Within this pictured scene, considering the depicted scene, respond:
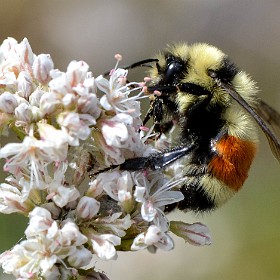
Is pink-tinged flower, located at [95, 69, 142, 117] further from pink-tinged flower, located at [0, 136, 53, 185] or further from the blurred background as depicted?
the blurred background

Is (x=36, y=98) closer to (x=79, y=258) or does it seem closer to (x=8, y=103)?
(x=8, y=103)

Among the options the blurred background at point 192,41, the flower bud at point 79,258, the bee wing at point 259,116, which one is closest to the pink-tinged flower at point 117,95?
the bee wing at point 259,116

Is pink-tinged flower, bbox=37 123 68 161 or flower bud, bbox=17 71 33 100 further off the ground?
flower bud, bbox=17 71 33 100

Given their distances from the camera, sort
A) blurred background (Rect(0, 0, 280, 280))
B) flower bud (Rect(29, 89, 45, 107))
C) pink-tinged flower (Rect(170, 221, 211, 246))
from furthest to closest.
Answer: blurred background (Rect(0, 0, 280, 280))
pink-tinged flower (Rect(170, 221, 211, 246))
flower bud (Rect(29, 89, 45, 107))

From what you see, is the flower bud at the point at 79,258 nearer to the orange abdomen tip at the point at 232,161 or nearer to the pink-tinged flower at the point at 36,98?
the pink-tinged flower at the point at 36,98

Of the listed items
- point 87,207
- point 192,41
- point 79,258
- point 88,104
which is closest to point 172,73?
point 88,104

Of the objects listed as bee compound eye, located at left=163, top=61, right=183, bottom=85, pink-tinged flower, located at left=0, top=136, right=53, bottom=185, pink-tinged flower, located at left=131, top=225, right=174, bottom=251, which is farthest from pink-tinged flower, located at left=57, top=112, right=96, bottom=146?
bee compound eye, located at left=163, top=61, right=183, bottom=85

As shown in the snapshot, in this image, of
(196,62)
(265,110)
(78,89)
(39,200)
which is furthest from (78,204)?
(265,110)
